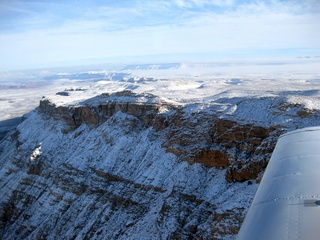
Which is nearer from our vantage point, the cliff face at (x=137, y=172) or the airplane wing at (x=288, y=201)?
the airplane wing at (x=288, y=201)

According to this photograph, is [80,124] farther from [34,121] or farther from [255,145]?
[255,145]

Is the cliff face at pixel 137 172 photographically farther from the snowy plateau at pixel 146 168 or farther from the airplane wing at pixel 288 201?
the airplane wing at pixel 288 201

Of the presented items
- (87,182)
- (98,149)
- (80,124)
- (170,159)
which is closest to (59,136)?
(80,124)

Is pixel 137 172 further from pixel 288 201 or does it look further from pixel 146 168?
pixel 288 201

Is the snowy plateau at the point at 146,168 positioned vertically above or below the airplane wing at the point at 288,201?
below

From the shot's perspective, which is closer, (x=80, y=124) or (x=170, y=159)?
(x=170, y=159)

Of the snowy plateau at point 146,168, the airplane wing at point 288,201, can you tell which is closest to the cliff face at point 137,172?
the snowy plateau at point 146,168

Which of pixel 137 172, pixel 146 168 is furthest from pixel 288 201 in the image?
pixel 137 172
